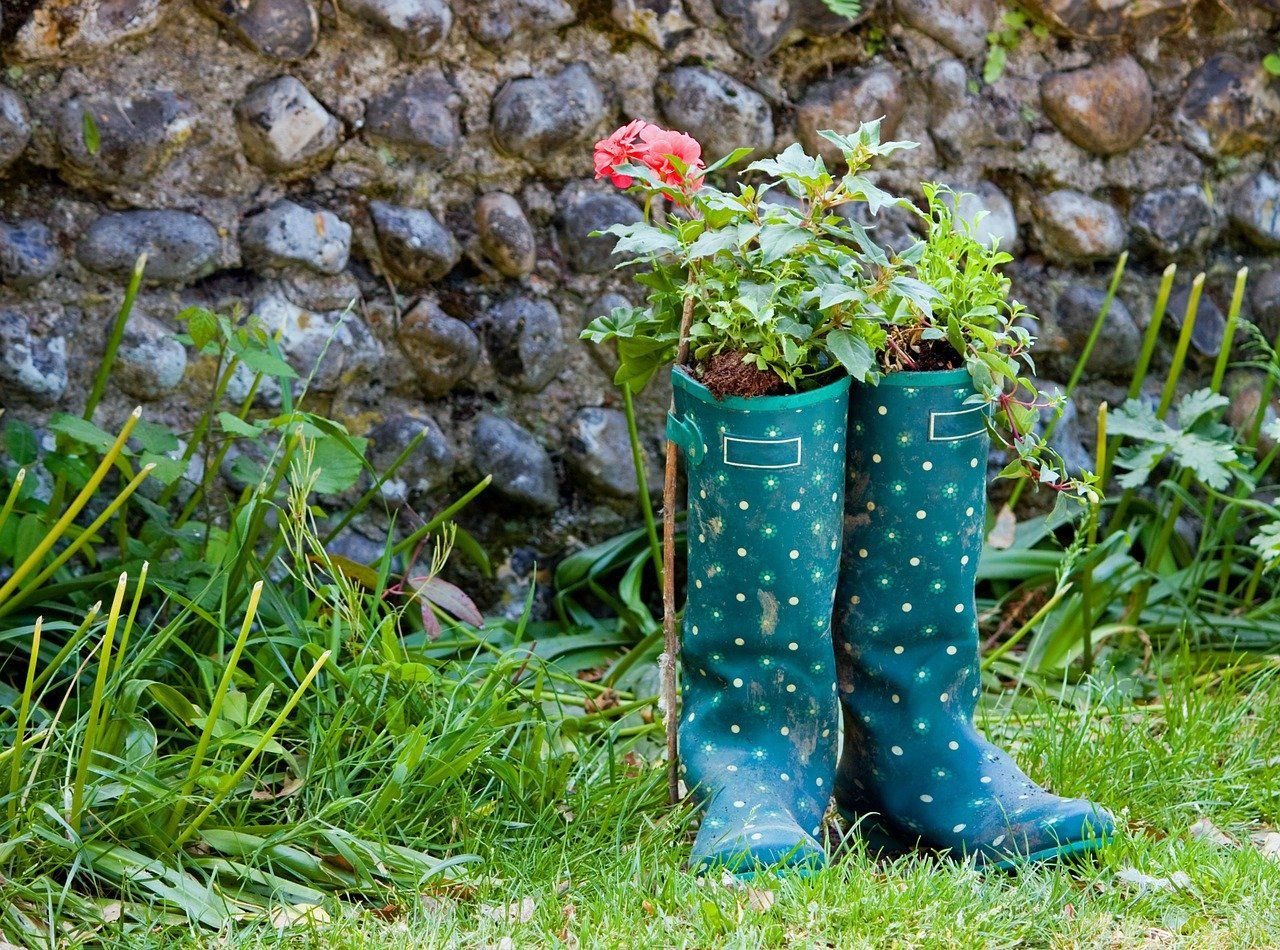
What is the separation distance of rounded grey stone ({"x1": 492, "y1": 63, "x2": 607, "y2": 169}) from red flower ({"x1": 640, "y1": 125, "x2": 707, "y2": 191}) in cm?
75

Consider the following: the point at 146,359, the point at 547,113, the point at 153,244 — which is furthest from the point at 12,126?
the point at 547,113

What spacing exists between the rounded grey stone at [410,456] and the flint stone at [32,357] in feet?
1.69

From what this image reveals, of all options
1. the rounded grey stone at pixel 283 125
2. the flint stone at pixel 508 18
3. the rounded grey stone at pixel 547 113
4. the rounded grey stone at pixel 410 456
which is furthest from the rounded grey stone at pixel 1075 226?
the rounded grey stone at pixel 283 125

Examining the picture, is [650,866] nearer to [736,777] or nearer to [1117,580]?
[736,777]

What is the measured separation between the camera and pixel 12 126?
1911 millimetres

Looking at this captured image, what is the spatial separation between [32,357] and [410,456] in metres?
0.62

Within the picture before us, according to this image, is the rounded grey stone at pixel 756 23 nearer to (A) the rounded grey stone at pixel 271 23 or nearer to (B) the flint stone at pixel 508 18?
(B) the flint stone at pixel 508 18

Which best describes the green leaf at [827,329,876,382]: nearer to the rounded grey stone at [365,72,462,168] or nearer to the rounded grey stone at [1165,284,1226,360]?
the rounded grey stone at [365,72,462,168]

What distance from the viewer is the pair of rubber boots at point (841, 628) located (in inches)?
59.0

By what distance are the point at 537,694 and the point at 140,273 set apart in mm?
838

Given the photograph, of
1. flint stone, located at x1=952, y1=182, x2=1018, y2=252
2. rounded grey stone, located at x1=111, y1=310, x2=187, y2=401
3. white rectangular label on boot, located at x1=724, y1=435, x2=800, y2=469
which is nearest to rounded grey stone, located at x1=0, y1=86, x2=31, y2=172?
rounded grey stone, located at x1=111, y1=310, x2=187, y2=401

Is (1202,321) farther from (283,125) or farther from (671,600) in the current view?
(283,125)

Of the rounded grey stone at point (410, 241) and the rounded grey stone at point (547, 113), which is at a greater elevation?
the rounded grey stone at point (547, 113)

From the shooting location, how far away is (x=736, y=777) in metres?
1.57
